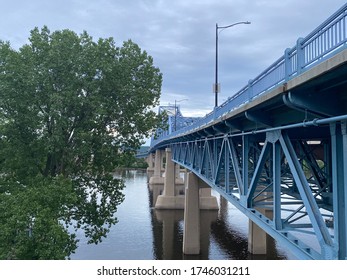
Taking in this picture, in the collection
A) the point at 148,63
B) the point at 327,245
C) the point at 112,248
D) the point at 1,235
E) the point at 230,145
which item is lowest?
the point at 112,248

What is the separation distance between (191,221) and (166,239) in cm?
506

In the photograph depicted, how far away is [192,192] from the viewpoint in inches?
1270

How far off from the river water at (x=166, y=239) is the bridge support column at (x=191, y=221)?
820 millimetres

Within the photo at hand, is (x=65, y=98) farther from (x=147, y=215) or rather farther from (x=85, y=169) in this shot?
(x=147, y=215)

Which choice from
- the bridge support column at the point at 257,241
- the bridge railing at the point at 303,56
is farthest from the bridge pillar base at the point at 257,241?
the bridge railing at the point at 303,56

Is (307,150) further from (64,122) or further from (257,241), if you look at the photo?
(257,241)

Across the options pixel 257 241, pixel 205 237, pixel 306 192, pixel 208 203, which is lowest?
pixel 205 237

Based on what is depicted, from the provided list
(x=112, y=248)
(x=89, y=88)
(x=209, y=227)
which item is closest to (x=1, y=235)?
(x=89, y=88)

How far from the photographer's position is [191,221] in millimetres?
30328

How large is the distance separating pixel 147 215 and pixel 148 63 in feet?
102

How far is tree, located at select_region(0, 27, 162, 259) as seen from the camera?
42.2 ft

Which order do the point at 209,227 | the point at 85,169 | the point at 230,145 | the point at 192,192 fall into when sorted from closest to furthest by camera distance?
the point at 230,145 < the point at 85,169 < the point at 192,192 < the point at 209,227

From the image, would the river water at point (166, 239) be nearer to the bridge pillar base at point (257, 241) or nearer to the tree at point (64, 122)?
the bridge pillar base at point (257, 241)

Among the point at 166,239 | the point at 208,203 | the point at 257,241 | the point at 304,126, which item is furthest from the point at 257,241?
the point at 304,126
